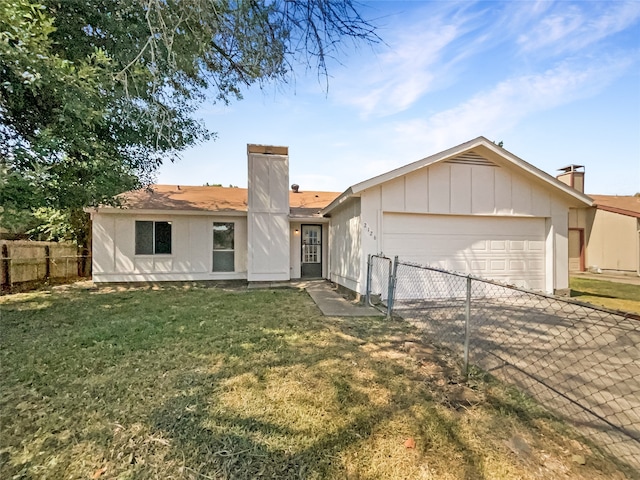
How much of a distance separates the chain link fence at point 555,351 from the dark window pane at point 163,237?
8133 millimetres

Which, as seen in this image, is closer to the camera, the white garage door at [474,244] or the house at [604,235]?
the white garage door at [474,244]

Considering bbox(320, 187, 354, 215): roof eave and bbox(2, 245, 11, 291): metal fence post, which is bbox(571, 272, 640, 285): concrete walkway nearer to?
bbox(320, 187, 354, 215): roof eave

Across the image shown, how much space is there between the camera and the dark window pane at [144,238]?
1094 cm

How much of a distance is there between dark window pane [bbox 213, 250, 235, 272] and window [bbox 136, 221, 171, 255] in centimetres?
162

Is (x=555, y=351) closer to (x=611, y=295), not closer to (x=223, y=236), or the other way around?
(x=611, y=295)

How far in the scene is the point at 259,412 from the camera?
2.85 m

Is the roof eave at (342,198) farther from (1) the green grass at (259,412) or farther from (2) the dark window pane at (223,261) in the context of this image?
(2) the dark window pane at (223,261)

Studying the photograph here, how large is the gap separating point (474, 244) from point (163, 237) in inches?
401

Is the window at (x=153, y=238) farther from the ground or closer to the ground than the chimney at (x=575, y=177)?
closer to the ground

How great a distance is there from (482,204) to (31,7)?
32.6 feet

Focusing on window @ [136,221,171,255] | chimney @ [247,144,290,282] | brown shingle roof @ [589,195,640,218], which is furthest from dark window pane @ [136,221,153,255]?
brown shingle roof @ [589,195,640,218]

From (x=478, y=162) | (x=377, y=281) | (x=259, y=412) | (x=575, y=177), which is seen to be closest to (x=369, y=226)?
(x=377, y=281)

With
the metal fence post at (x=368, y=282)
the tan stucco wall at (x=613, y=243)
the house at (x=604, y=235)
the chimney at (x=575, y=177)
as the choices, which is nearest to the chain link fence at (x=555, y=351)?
the metal fence post at (x=368, y=282)

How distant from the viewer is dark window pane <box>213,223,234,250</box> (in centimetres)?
1152
